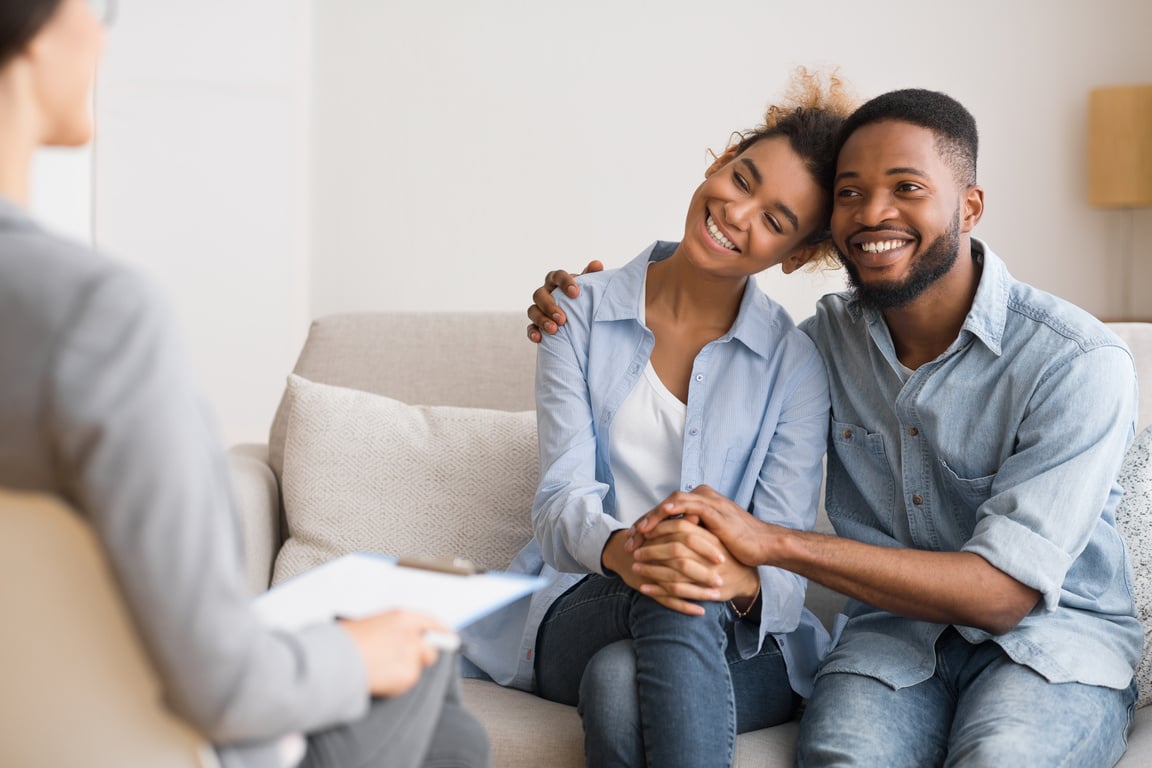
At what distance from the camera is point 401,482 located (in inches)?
76.5

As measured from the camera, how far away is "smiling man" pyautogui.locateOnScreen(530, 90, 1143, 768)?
145cm

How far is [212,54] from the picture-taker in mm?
3369

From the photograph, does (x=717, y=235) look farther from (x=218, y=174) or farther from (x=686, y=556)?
(x=218, y=174)

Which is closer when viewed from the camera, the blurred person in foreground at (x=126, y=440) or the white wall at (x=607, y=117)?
the blurred person in foreground at (x=126, y=440)

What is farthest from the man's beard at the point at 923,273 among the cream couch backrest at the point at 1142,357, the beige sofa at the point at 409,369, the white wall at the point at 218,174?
the white wall at the point at 218,174

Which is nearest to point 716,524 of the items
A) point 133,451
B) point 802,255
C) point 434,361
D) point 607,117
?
point 802,255

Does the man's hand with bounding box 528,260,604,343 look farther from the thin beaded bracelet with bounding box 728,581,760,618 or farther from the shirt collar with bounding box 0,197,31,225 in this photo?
the shirt collar with bounding box 0,197,31,225

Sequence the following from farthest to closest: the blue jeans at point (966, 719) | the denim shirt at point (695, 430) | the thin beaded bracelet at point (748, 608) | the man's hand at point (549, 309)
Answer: the man's hand at point (549, 309) → the denim shirt at point (695, 430) → the thin beaded bracelet at point (748, 608) → the blue jeans at point (966, 719)

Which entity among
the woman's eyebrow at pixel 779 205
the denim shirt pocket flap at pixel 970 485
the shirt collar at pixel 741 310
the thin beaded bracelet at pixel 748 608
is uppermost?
the woman's eyebrow at pixel 779 205

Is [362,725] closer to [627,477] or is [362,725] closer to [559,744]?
[559,744]

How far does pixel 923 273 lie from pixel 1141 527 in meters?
0.47

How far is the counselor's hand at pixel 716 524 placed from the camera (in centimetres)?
151

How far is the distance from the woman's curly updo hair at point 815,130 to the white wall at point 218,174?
1.92 metres

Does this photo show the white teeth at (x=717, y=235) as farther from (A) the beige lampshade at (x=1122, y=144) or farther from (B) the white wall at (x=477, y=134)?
(A) the beige lampshade at (x=1122, y=144)
